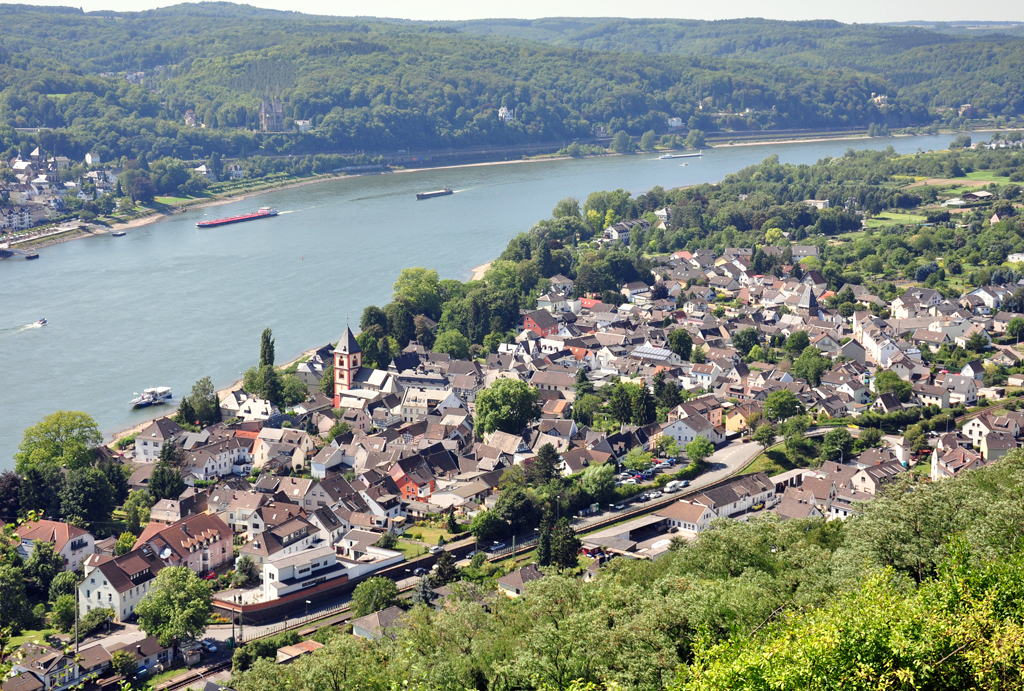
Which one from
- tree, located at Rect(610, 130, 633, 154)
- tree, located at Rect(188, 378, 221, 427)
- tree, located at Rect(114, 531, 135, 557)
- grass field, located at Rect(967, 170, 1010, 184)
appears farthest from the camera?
tree, located at Rect(610, 130, 633, 154)

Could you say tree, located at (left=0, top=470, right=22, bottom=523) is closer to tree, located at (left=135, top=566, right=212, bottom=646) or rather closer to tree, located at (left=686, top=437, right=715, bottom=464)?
tree, located at (left=135, top=566, right=212, bottom=646)

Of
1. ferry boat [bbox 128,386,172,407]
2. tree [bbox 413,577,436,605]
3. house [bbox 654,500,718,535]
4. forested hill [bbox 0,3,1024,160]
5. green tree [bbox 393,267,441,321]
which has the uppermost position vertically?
forested hill [bbox 0,3,1024,160]

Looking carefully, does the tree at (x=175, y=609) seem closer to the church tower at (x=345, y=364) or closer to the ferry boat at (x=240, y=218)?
the church tower at (x=345, y=364)

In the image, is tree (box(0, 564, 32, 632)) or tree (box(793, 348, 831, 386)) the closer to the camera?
tree (box(0, 564, 32, 632))

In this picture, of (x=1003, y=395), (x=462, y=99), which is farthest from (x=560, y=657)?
(x=462, y=99)

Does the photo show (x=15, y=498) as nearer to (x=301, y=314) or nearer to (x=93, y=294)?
(x=301, y=314)

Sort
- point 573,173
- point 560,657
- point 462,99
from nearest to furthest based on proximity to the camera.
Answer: point 560,657 → point 573,173 → point 462,99

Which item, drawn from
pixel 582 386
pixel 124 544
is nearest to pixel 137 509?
pixel 124 544

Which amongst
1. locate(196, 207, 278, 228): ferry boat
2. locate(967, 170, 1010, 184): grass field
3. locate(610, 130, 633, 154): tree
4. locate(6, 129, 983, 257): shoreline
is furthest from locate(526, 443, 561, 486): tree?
locate(610, 130, 633, 154): tree
